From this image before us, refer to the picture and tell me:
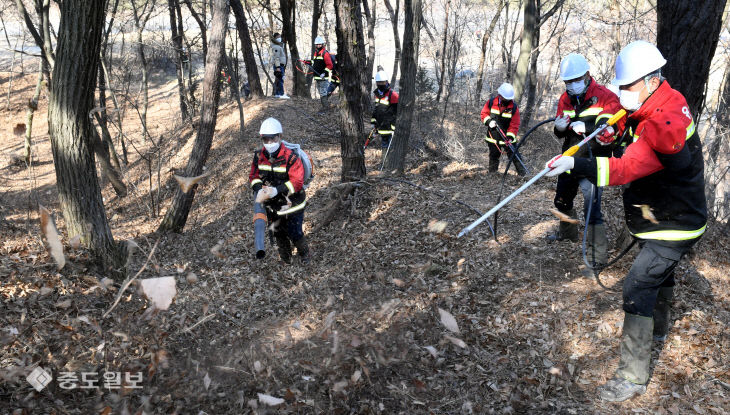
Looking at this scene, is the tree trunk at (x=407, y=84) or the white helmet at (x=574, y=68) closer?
the white helmet at (x=574, y=68)

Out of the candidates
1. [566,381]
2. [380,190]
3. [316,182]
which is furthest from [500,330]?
[316,182]

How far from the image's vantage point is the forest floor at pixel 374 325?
12.4ft

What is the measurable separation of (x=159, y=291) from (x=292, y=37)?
12033 mm

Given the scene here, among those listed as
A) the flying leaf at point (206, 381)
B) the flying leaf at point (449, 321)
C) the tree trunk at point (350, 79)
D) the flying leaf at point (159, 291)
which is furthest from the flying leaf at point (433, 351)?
the tree trunk at point (350, 79)

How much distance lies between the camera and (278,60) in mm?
15906

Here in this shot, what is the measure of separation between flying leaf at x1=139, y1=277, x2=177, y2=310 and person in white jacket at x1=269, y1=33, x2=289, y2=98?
10982 mm

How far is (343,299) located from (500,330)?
196 centimetres

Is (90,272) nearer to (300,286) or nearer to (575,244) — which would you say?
(300,286)

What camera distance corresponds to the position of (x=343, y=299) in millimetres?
5625

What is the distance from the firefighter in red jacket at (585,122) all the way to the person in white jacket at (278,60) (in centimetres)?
1148

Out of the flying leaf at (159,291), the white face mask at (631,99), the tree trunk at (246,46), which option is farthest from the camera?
the tree trunk at (246,46)

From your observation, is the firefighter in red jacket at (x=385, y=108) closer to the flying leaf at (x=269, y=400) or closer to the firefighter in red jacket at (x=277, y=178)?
the firefighter in red jacket at (x=277, y=178)

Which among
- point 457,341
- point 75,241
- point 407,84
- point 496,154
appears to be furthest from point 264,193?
point 496,154

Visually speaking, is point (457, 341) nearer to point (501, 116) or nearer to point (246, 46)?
point (501, 116)
